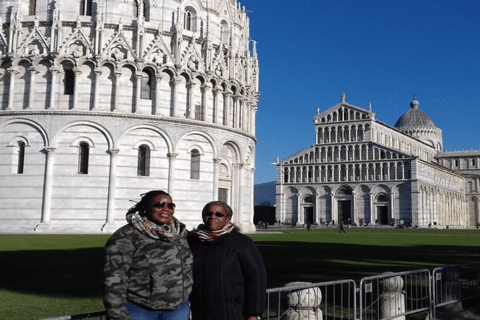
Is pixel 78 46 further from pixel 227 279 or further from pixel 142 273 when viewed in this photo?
pixel 142 273

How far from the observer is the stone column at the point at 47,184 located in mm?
32000

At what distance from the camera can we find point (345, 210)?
9081cm

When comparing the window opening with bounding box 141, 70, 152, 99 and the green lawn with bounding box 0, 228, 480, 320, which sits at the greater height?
the window opening with bounding box 141, 70, 152, 99

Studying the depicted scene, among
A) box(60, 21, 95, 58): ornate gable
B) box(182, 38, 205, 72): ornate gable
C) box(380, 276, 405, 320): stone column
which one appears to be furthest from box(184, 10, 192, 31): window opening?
box(380, 276, 405, 320): stone column

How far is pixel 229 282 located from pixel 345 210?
88.1 metres

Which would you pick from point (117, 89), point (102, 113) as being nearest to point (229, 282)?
point (102, 113)

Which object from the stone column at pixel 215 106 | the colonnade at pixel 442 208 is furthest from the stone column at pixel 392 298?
the colonnade at pixel 442 208

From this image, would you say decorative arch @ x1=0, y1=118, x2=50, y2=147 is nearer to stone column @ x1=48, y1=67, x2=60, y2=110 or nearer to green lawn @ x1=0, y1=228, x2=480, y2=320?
stone column @ x1=48, y1=67, x2=60, y2=110

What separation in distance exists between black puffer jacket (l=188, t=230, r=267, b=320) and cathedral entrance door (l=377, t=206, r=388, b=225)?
8527cm

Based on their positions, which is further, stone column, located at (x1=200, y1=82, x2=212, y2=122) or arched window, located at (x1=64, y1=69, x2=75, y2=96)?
stone column, located at (x1=200, y1=82, x2=212, y2=122)

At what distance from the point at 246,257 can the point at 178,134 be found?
30087mm

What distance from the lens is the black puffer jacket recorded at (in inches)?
198

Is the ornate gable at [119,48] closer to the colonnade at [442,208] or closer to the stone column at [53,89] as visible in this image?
the stone column at [53,89]

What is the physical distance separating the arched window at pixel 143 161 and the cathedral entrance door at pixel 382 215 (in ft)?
200
